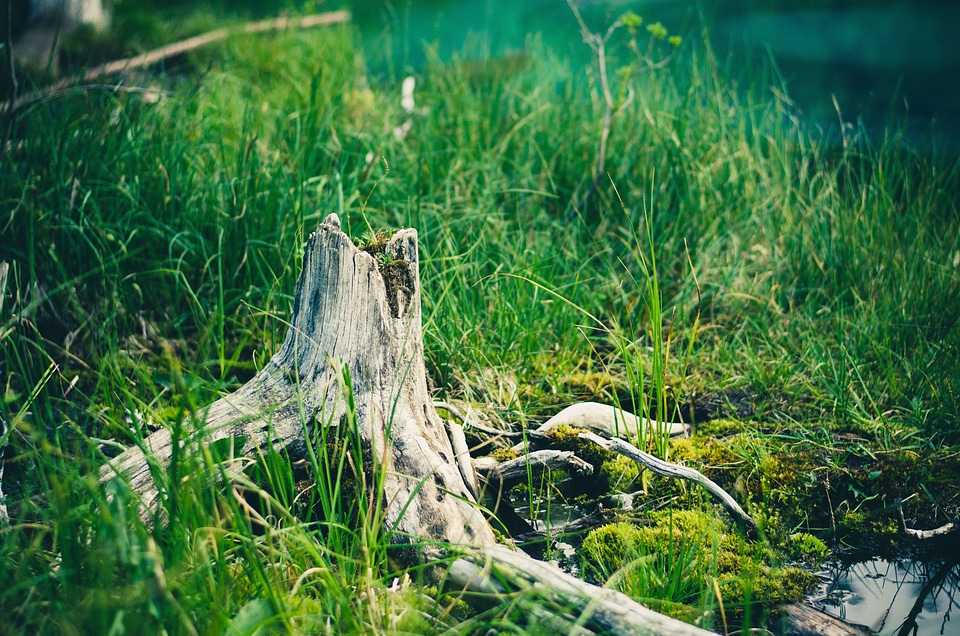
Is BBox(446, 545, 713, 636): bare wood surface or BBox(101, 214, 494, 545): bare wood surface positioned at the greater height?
BBox(101, 214, 494, 545): bare wood surface

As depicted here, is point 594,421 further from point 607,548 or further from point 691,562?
point 691,562

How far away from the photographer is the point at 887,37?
352 inches

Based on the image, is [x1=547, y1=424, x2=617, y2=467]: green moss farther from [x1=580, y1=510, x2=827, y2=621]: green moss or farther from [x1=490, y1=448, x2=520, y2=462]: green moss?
[x1=580, y1=510, x2=827, y2=621]: green moss

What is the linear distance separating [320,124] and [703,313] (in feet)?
6.32

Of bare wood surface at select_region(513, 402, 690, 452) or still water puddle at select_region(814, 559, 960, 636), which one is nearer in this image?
still water puddle at select_region(814, 559, 960, 636)

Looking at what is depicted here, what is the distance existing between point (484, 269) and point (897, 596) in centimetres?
176

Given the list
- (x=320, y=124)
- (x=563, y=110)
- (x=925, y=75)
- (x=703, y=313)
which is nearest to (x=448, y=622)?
(x=703, y=313)

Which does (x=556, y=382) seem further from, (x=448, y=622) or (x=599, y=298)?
(x=448, y=622)

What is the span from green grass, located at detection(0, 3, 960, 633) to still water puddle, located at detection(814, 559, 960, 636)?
0.60 ft

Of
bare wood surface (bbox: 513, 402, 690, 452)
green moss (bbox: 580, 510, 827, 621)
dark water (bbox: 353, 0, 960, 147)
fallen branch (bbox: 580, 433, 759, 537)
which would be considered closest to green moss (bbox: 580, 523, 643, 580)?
green moss (bbox: 580, 510, 827, 621)

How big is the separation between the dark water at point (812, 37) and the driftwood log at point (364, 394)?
429 cm

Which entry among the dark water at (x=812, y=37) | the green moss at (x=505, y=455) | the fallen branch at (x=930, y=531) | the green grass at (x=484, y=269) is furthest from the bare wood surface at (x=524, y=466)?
the dark water at (x=812, y=37)

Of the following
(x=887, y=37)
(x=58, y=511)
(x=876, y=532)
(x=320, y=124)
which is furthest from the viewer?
(x=887, y=37)

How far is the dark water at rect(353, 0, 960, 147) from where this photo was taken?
6.66m
